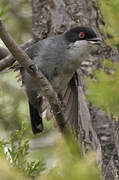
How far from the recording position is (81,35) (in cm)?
440

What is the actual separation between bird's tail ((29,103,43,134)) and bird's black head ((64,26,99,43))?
1118 mm

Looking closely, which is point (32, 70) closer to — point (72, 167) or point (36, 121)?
point (72, 167)

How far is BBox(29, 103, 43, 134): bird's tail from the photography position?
4.88m

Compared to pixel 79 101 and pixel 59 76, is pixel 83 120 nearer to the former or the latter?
pixel 79 101

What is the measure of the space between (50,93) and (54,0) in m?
2.24

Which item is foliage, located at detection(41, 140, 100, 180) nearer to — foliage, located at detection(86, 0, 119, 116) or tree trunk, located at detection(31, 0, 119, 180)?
foliage, located at detection(86, 0, 119, 116)

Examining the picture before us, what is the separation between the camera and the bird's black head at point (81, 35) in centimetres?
434

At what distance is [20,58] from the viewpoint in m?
3.00

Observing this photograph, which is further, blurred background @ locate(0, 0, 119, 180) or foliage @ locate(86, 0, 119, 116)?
foliage @ locate(86, 0, 119, 116)

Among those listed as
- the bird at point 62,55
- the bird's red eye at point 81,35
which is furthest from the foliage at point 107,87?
the bird's red eye at point 81,35

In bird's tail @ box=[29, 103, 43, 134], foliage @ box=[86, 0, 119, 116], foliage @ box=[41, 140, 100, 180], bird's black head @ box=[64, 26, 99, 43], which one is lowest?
bird's tail @ box=[29, 103, 43, 134]

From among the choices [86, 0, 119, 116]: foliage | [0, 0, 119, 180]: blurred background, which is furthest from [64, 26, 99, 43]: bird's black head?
[86, 0, 119, 116]: foliage

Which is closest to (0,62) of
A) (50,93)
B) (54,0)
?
(54,0)

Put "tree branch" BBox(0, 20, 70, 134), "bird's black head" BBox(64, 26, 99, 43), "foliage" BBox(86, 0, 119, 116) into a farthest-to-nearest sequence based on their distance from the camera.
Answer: "bird's black head" BBox(64, 26, 99, 43) < "tree branch" BBox(0, 20, 70, 134) < "foliage" BBox(86, 0, 119, 116)
